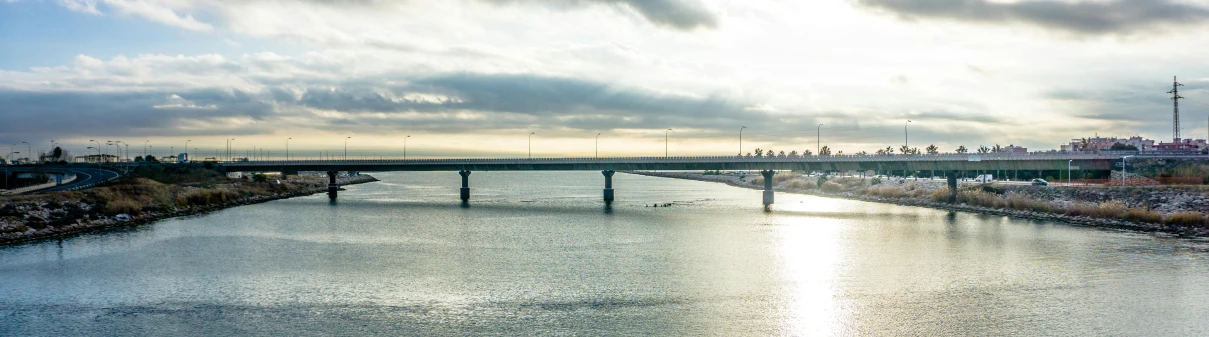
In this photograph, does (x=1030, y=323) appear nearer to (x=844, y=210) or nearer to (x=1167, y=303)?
(x=1167, y=303)

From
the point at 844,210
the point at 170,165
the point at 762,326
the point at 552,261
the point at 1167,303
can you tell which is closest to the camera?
the point at 762,326

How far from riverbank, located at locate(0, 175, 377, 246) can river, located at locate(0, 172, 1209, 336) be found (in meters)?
6.02

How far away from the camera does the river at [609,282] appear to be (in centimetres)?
3811

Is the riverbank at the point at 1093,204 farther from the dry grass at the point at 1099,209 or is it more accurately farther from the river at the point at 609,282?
the river at the point at 609,282

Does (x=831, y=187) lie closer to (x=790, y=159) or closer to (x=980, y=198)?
(x=790, y=159)

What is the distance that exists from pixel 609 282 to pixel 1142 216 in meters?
67.1

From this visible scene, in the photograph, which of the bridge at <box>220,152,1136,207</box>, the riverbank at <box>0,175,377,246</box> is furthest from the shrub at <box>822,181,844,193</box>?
the riverbank at <box>0,175,377,246</box>

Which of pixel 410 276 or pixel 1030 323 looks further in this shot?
pixel 410 276

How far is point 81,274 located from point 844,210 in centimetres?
9784

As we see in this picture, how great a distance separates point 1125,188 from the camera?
9938 centimetres

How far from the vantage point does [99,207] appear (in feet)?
306


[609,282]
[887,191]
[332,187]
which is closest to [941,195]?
[887,191]

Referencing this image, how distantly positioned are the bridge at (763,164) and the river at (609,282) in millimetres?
37216

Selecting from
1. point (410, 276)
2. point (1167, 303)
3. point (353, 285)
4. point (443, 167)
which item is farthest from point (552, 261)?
point (443, 167)
